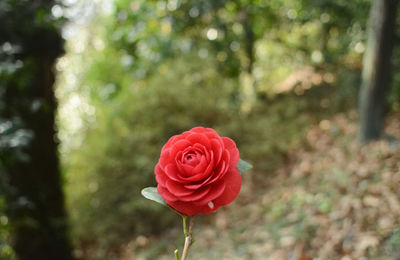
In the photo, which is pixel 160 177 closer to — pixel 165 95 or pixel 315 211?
pixel 315 211

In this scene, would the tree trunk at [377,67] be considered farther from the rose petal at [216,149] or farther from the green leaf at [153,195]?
the green leaf at [153,195]

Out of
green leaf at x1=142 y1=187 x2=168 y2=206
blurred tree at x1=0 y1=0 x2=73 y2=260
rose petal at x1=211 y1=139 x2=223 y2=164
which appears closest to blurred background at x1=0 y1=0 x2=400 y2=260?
blurred tree at x1=0 y1=0 x2=73 y2=260

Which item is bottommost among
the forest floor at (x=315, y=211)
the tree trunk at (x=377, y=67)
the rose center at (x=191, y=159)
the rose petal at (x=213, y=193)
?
the rose petal at (x=213, y=193)

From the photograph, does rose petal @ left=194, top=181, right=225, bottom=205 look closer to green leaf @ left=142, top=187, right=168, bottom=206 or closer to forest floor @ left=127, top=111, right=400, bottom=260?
green leaf @ left=142, top=187, right=168, bottom=206

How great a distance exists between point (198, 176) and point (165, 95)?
3677mm

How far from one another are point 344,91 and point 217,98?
2240 mm

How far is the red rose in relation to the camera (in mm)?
795

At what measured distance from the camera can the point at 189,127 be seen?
4.44 meters

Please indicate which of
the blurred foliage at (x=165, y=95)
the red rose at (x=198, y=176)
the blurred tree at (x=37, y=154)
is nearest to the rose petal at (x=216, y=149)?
the red rose at (x=198, y=176)

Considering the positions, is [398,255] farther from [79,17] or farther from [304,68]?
[304,68]

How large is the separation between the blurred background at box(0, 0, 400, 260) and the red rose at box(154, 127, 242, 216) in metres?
1.30

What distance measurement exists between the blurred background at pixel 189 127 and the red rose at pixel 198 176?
1.30m

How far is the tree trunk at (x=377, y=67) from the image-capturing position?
325 centimetres

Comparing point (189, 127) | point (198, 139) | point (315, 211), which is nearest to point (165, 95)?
point (189, 127)
